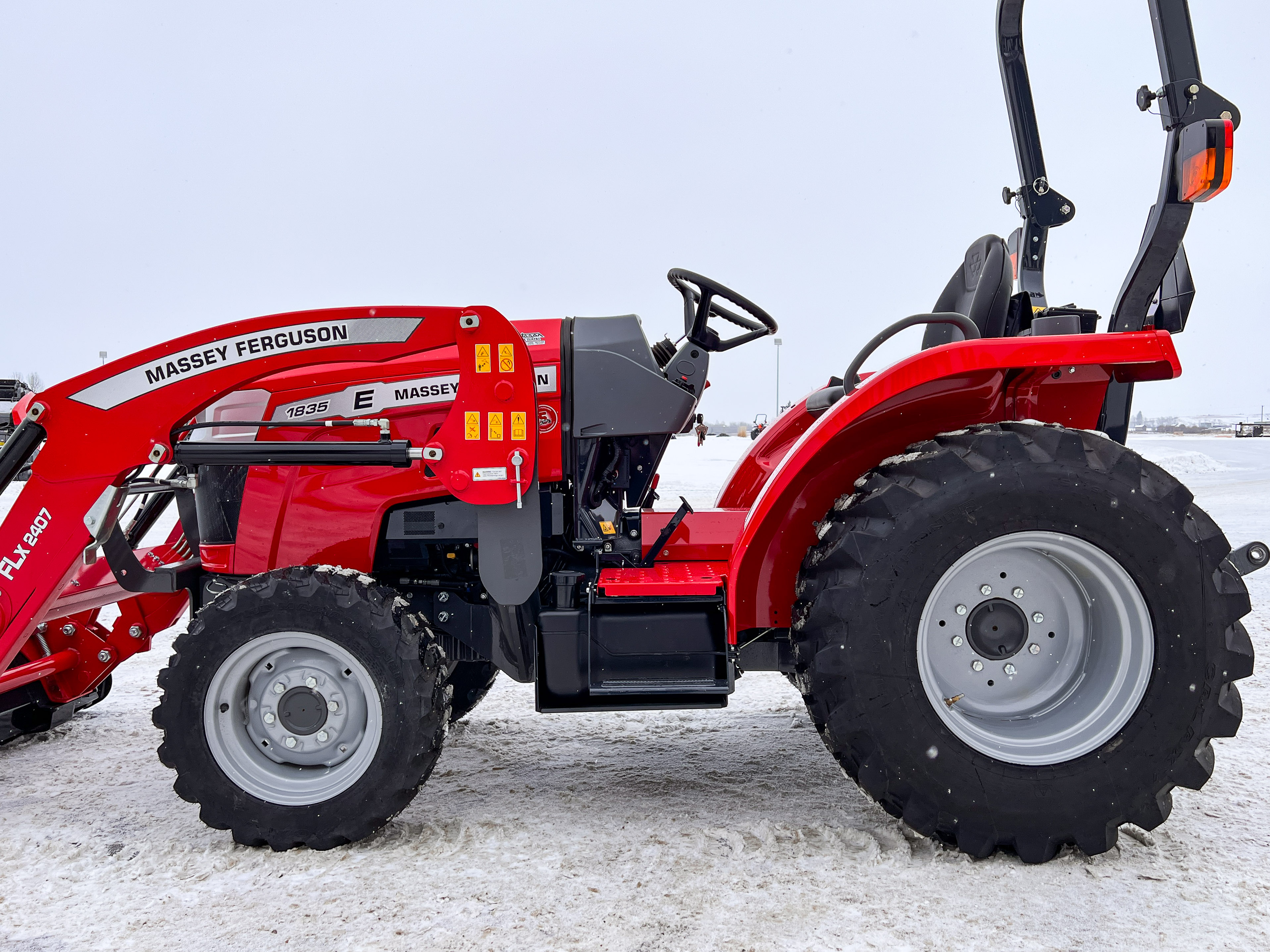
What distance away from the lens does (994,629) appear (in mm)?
2299

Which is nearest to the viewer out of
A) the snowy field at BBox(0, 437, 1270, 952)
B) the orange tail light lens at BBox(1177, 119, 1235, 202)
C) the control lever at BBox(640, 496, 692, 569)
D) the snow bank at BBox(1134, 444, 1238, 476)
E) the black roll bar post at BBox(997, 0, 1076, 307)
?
the snowy field at BBox(0, 437, 1270, 952)

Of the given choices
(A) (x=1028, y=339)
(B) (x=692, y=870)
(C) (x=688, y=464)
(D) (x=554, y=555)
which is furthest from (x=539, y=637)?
(C) (x=688, y=464)

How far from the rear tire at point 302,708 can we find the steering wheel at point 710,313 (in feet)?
4.02

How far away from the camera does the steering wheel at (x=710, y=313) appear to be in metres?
2.76

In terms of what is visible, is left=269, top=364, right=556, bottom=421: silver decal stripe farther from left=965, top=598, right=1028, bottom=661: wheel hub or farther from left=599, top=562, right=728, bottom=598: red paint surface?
left=965, top=598, right=1028, bottom=661: wheel hub

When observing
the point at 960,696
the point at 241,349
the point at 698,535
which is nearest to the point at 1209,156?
the point at 960,696

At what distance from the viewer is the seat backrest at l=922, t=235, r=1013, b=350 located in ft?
9.94

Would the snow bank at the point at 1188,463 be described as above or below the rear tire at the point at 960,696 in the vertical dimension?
below

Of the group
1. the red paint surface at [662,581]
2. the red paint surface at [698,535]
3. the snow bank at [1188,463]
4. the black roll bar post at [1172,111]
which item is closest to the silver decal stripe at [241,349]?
the red paint surface at [662,581]

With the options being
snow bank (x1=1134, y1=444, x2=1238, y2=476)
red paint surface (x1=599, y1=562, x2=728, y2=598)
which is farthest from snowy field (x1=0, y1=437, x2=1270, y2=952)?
snow bank (x1=1134, y1=444, x2=1238, y2=476)

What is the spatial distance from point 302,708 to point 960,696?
5.63ft

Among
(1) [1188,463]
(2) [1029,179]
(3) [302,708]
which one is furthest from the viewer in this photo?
(1) [1188,463]

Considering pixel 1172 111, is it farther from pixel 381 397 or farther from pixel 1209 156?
pixel 381 397

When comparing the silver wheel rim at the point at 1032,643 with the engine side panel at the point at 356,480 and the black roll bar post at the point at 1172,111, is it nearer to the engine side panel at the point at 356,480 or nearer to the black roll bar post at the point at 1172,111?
the black roll bar post at the point at 1172,111
